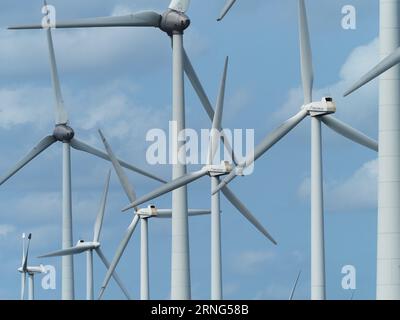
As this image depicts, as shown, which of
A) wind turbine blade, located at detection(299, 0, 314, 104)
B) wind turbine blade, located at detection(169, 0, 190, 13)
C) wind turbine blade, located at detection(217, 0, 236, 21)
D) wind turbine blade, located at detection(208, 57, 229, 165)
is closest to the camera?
wind turbine blade, located at detection(217, 0, 236, 21)

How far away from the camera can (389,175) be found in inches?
1743

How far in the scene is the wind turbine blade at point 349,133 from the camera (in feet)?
221

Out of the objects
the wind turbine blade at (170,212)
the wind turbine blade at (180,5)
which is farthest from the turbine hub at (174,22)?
the wind turbine blade at (170,212)

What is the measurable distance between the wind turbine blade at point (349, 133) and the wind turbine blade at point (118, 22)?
972 cm

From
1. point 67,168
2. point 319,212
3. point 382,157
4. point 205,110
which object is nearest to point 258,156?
point 319,212

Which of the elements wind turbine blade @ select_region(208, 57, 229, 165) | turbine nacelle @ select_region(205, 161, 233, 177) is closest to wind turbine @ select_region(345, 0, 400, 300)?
wind turbine blade @ select_region(208, 57, 229, 165)

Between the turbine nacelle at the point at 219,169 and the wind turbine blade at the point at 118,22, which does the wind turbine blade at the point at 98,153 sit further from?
the wind turbine blade at the point at 118,22

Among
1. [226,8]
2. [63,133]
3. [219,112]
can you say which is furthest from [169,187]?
[63,133]

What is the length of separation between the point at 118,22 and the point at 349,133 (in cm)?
1245

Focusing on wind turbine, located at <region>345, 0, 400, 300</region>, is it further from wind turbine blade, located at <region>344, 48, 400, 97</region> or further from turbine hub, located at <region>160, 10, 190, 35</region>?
turbine hub, located at <region>160, 10, 190, 35</region>

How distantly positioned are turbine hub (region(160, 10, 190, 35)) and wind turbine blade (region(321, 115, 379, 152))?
27.1ft

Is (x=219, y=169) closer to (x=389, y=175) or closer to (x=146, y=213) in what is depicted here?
(x=146, y=213)

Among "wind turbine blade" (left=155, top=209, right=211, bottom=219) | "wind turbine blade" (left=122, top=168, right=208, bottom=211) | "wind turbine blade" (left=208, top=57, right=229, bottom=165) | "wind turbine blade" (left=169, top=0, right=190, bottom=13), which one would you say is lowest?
"wind turbine blade" (left=122, top=168, right=208, bottom=211)

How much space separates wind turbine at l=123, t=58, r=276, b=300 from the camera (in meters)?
71.4
